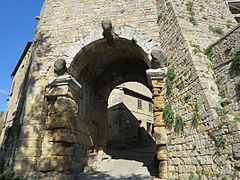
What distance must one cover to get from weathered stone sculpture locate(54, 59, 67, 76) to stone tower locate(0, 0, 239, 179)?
0.03 meters

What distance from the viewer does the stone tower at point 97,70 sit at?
3.81 meters

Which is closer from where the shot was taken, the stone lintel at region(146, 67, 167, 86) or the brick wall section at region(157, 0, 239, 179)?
the brick wall section at region(157, 0, 239, 179)

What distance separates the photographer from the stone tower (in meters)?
3.81

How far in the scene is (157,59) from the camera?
4984mm

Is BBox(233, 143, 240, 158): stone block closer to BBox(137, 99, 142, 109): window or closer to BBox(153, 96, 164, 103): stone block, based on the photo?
BBox(153, 96, 164, 103): stone block

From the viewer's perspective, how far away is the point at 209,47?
14.7 ft

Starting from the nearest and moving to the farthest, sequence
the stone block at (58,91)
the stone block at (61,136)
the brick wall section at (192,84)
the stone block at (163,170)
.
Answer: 1. the brick wall section at (192,84)
2. the stone block at (163,170)
3. the stone block at (61,136)
4. the stone block at (58,91)

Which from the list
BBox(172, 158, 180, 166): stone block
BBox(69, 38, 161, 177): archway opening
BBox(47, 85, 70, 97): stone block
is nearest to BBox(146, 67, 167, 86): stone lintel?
BBox(69, 38, 161, 177): archway opening

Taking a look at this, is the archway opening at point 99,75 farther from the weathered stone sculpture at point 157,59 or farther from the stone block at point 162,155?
the stone block at point 162,155

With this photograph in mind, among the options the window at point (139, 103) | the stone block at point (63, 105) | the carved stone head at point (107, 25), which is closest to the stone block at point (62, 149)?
the stone block at point (63, 105)

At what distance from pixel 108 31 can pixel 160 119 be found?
9.77ft

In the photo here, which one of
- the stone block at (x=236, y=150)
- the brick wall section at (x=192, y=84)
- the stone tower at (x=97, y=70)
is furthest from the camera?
the stone tower at (x=97, y=70)

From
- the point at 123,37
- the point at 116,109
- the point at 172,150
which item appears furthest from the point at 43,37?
the point at 116,109

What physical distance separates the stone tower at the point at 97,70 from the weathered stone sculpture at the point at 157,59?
0.03 m
